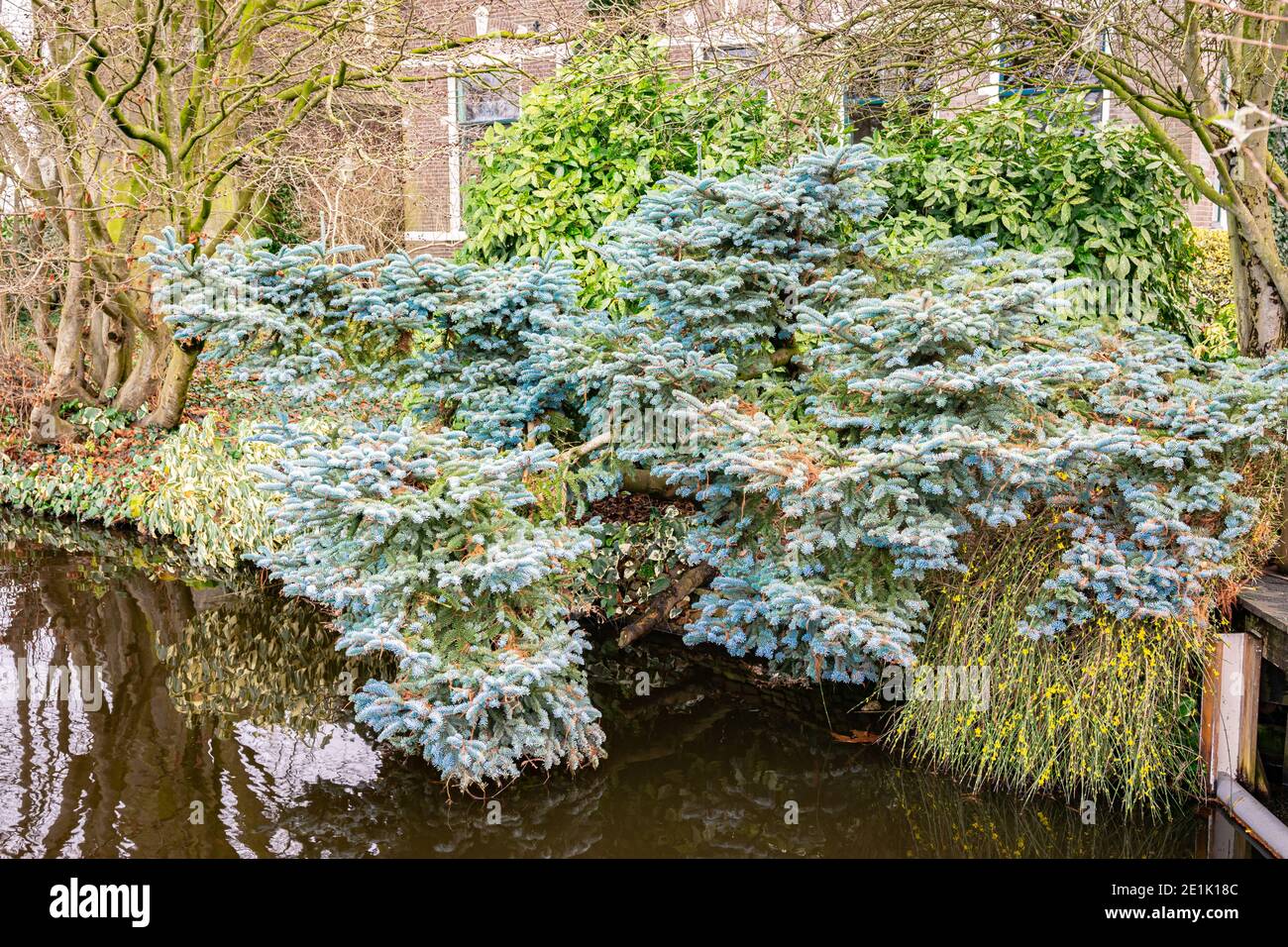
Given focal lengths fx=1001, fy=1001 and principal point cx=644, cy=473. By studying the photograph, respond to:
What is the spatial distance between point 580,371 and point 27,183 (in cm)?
664

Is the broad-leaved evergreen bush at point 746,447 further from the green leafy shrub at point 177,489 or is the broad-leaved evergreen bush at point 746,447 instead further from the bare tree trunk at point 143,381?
the bare tree trunk at point 143,381

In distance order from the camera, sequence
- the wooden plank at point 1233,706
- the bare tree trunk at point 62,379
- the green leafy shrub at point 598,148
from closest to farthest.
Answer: the wooden plank at point 1233,706 < the green leafy shrub at point 598,148 < the bare tree trunk at point 62,379

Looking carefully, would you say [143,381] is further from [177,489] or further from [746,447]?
[746,447]

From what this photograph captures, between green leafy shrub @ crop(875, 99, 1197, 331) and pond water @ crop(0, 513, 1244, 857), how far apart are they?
313 centimetres

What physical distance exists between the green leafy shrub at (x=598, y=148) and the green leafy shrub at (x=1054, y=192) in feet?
2.97

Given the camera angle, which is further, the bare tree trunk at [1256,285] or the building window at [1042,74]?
the building window at [1042,74]

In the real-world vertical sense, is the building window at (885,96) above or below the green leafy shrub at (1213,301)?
above

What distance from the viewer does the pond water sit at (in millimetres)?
4328

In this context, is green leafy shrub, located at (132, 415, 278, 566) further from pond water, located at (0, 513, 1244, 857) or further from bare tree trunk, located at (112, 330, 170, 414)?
pond water, located at (0, 513, 1244, 857)

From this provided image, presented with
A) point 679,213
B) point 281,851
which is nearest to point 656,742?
point 281,851

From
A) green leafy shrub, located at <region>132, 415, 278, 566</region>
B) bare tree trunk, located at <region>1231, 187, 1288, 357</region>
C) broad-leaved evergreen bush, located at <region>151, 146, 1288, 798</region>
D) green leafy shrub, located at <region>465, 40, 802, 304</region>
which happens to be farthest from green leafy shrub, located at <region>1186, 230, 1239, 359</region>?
green leafy shrub, located at <region>132, 415, 278, 566</region>

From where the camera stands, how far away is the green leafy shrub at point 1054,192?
610 cm

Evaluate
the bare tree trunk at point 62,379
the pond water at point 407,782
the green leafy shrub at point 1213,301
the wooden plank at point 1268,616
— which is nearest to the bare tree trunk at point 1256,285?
the green leafy shrub at point 1213,301
